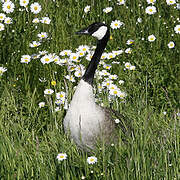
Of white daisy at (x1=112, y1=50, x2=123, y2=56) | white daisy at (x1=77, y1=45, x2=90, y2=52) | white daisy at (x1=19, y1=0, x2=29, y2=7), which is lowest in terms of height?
white daisy at (x1=112, y1=50, x2=123, y2=56)

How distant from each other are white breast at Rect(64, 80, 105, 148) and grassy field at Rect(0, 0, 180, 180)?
9 cm

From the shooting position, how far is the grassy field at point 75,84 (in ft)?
9.13

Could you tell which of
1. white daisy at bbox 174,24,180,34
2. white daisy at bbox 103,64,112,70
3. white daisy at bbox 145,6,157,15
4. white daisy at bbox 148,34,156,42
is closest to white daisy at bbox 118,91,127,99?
white daisy at bbox 103,64,112,70

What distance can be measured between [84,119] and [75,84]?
118 centimetres

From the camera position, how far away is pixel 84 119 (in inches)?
125

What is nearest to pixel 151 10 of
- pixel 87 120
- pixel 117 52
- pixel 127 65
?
pixel 117 52

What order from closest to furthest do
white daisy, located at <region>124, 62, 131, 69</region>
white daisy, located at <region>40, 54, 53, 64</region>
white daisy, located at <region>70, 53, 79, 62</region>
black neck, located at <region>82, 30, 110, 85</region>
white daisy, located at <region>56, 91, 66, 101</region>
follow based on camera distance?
black neck, located at <region>82, 30, 110, 85</region> → white daisy, located at <region>56, 91, 66, 101</region> → white daisy, located at <region>40, 54, 53, 64</region> → white daisy, located at <region>70, 53, 79, 62</region> → white daisy, located at <region>124, 62, 131, 69</region>

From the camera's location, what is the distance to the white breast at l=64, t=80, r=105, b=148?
10.4 feet

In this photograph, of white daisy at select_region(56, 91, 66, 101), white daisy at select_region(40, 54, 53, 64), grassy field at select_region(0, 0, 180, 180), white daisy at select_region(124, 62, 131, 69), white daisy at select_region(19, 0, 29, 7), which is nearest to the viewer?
grassy field at select_region(0, 0, 180, 180)

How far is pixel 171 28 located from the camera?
16.6 ft

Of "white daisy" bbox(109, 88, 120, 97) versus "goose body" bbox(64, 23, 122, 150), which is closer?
"goose body" bbox(64, 23, 122, 150)

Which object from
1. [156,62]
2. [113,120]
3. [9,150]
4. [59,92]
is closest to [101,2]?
[156,62]

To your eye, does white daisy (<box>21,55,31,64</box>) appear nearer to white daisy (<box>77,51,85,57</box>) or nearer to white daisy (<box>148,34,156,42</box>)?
white daisy (<box>77,51,85,57</box>)

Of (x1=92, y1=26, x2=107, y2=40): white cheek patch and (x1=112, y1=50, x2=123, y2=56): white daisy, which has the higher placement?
(x1=92, y1=26, x2=107, y2=40): white cheek patch
